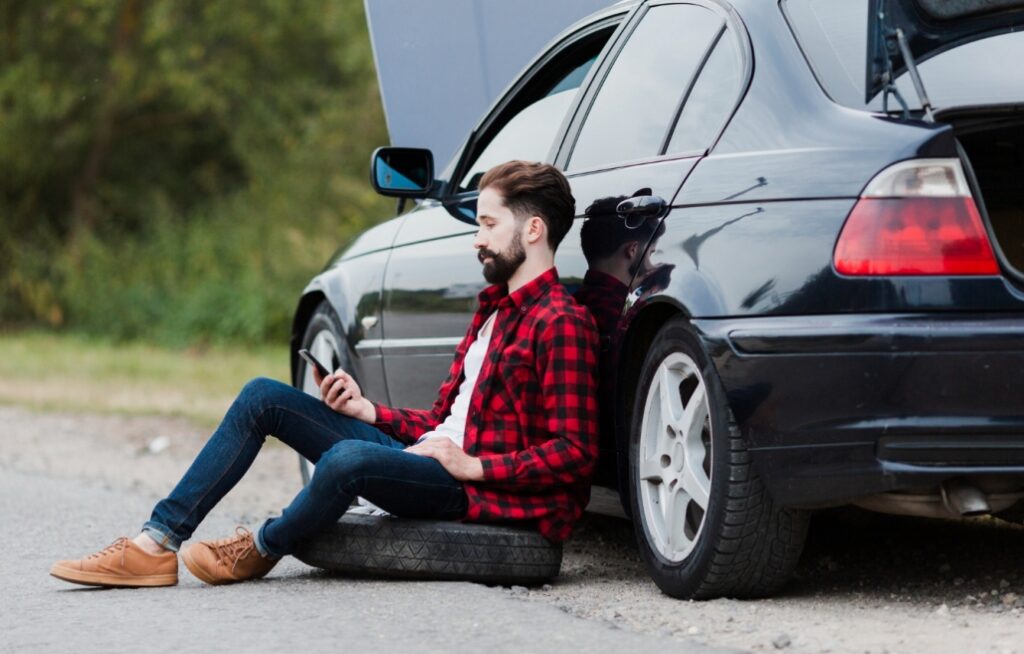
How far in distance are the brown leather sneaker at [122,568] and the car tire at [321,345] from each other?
1729 mm

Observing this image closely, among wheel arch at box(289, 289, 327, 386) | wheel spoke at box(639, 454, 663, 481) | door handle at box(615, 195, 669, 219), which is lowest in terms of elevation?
wheel spoke at box(639, 454, 663, 481)

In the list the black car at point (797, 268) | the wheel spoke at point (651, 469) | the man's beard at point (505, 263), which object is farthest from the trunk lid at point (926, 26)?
the man's beard at point (505, 263)

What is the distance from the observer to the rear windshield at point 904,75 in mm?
4086

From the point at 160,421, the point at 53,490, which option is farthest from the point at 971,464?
the point at 160,421

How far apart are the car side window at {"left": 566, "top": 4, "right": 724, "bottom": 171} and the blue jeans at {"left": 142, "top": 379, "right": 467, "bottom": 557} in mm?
1070

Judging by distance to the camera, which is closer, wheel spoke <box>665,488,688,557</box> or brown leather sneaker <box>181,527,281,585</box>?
wheel spoke <box>665,488,688,557</box>

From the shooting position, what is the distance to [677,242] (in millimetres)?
4355

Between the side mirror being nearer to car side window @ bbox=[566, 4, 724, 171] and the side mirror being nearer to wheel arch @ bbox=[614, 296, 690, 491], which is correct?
car side window @ bbox=[566, 4, 724, 171]

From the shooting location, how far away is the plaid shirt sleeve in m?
→ 4.71

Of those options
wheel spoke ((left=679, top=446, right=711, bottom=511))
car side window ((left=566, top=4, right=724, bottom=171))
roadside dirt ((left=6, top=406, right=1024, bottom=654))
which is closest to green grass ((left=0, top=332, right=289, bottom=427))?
roadside dirt ((left=6, top=406, right=1024, bottom=654))

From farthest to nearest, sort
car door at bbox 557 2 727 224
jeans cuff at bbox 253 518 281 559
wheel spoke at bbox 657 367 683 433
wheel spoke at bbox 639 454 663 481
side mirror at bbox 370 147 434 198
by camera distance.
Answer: side mirror at bbox 370 147 434 198
jeans cuff at bbox 253 518 281 559
car door at bbox 557 2 727 224
wheel spoke at bbox 639 454 663 481
wheel spoke at bbox 657 367 683 433

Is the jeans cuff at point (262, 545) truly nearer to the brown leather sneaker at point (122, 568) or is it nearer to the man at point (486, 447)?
the man at point (486, 447)

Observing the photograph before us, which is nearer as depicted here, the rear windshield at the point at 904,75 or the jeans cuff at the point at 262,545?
the rear windshield at the point at 904,75

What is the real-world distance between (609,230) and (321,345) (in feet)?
7.88
